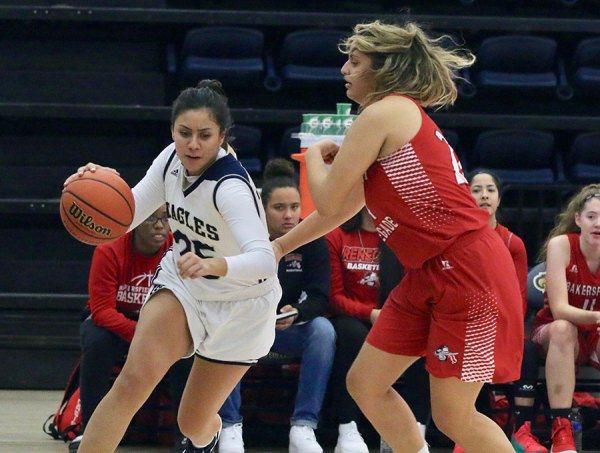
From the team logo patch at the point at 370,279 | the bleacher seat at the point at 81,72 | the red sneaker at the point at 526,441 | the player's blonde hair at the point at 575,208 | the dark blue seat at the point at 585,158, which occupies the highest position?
the bleacher seat at the point at 81,72

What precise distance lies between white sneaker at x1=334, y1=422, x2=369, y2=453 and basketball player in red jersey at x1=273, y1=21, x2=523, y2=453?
144cm

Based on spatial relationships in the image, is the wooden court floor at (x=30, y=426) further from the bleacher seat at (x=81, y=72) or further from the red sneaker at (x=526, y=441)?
the bleacher seat at (x=81, y=72)

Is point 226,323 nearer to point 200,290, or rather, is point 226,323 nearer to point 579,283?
point 200,290

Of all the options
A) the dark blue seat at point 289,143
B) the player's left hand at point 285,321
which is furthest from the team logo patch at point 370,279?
the dark blue seat at point 289,143

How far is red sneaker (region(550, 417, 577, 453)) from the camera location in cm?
486

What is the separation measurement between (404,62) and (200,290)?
3.36 ft

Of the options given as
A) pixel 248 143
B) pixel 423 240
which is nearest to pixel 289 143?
pixel 248 143

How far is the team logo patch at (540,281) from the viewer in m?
5.68

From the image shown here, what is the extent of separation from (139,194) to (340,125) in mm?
2174

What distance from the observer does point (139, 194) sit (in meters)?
3.86

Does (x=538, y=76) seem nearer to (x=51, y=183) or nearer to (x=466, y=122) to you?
(x=466, y=122)

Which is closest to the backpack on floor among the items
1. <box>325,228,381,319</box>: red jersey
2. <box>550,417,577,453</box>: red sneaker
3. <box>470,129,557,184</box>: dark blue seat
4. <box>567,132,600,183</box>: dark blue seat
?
<box>325,228,381,319</box>: red jersey

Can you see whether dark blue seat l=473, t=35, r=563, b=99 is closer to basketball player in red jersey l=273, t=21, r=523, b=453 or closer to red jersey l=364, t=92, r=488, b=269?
basketball player in red jersey l=273, t=21, r=523, b=453

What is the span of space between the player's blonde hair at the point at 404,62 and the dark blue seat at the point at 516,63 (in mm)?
4458
